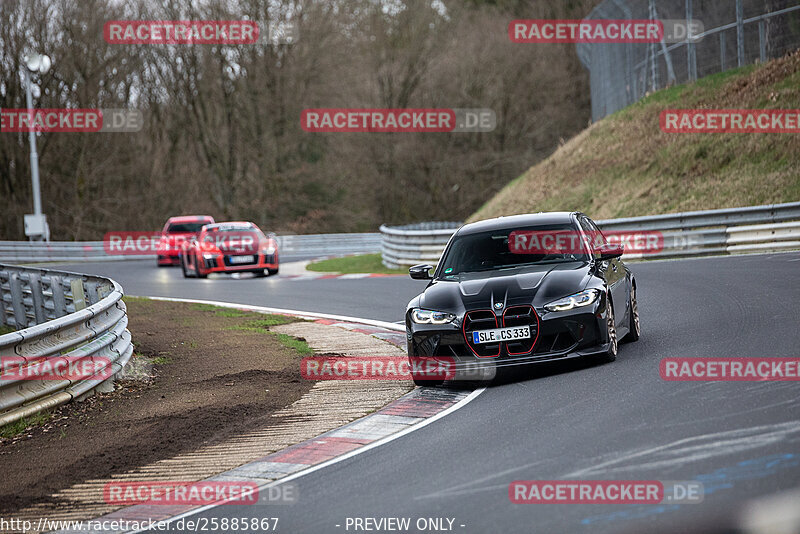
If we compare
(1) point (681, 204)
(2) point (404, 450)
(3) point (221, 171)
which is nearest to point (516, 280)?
(2) point (404, 450)

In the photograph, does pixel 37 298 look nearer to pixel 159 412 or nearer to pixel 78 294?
pixel 78 294

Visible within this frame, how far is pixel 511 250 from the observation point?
33.5 feet

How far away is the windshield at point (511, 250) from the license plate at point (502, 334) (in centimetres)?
122

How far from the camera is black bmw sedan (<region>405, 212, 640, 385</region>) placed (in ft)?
29.0

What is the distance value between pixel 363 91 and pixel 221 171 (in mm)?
9649

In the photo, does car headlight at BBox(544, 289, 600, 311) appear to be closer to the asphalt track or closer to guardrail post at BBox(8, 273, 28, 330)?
the asphalt track

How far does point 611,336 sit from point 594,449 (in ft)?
10.5

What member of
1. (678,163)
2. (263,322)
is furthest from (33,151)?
(263,322)

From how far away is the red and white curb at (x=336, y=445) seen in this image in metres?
6.11

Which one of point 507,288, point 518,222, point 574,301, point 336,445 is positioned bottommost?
point 336,445

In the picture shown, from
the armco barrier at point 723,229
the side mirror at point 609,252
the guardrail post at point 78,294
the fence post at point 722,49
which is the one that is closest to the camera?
the side mirror at point 609,252

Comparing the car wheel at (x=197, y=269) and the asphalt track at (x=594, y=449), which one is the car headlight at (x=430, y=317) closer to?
the asphalt track at (x=594, y=449)

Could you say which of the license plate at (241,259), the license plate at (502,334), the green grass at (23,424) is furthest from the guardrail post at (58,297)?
the license plate at (241,259)

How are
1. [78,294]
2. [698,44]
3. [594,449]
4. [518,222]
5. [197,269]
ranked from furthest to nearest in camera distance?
1. [698,44]
2. [197,269]
3. [78,294]
4. [518,222]
5. [594,449]
